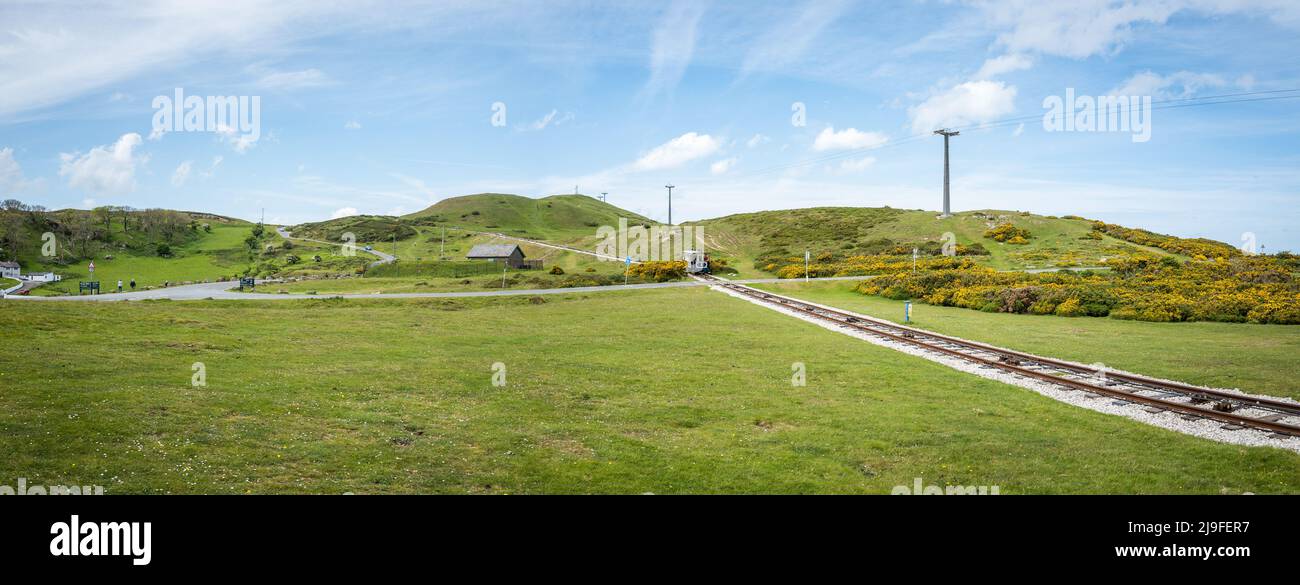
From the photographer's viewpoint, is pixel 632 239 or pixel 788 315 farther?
pixel 632 239

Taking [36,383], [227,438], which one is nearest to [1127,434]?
[227,438]

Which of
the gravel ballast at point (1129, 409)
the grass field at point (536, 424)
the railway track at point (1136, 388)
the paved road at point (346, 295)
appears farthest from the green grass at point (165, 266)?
the gravel ballast at point (1129, 409)

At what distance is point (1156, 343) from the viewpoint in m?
30.2

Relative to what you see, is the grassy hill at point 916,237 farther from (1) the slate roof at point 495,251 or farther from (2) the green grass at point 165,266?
(2) the green grass at point 165,266

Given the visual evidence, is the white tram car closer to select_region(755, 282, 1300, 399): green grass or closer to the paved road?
the paved road

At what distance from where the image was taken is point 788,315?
44.8m

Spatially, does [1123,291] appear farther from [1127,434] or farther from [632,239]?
[632,239]

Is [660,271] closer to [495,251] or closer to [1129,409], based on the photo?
[495,251]

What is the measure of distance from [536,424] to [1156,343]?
29.6 metres

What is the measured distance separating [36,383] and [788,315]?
37.8 metres

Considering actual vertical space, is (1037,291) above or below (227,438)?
above

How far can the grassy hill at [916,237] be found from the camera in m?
85.2

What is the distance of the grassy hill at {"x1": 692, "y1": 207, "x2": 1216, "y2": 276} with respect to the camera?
280ft
